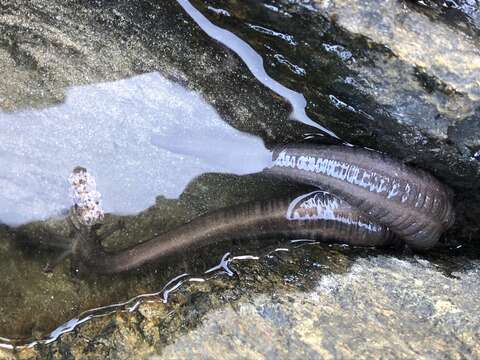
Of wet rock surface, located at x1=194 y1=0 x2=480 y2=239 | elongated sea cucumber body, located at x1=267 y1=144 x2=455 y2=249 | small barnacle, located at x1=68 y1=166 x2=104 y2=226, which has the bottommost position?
small barnacle, located at x1=68 y1=166 x2=104 y2=226

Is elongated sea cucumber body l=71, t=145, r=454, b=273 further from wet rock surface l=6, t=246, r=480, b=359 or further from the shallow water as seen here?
wet rock surface l=6, t=246, r=480, b=359

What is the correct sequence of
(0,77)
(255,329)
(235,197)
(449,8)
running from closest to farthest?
1. (255,329)
2. (449,8)
3. (0,77)
4. (235,197)

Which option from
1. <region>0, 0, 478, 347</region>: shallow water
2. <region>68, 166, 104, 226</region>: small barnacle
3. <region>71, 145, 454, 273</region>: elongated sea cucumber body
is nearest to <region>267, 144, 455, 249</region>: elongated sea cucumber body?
<region>71, 145, 454, 273</region>: elongated sea cucumber body

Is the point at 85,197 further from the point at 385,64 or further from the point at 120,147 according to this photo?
the point at 385,64

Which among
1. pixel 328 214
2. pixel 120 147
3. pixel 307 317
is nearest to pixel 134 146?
pixel 120 147

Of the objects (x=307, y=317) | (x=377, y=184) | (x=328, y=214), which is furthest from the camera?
(x=328, y=214)

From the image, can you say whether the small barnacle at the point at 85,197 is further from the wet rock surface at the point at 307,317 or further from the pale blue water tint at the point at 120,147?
the wet rock surface at the point at 307,317

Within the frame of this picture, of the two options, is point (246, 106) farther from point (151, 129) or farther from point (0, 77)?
point (0, 77)

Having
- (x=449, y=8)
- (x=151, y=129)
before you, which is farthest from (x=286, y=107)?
(x=449, y=8)
